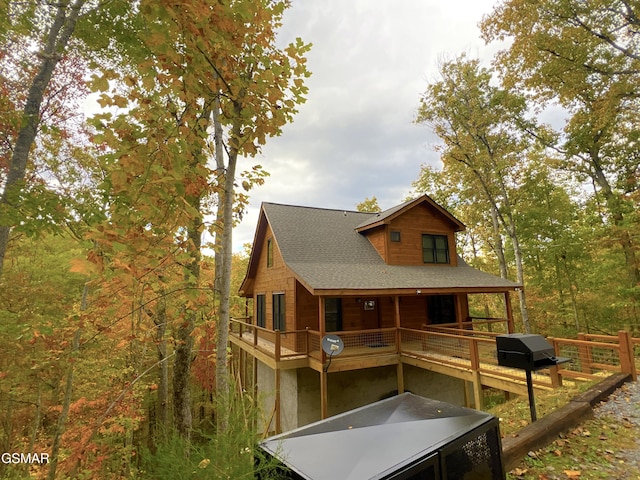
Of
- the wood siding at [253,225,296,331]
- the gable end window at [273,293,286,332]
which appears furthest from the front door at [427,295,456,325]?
the gable end window at [273,293,286,332]

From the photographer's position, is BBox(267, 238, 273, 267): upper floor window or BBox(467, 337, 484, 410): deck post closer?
BBox(467, 337, 484, 410): deck post

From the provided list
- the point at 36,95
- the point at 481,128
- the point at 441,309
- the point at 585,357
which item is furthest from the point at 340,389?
the point at 481,128

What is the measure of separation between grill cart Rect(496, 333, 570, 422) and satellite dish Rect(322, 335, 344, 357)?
4358 millimetres

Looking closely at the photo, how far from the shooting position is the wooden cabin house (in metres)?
9.95

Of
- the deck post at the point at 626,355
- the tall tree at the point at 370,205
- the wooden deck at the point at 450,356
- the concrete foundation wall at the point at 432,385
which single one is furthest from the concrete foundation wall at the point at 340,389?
the tall tree at the point at 370,205

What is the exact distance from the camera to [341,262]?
41.7 ft

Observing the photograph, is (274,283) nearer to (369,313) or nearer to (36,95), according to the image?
(369,313)

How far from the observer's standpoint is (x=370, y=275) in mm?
11523

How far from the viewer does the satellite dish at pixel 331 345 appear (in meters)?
8.65

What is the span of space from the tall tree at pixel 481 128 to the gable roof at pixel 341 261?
164 inches

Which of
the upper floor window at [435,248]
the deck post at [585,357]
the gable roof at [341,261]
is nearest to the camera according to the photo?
the deck post at [585,357]

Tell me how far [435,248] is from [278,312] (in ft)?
26.8

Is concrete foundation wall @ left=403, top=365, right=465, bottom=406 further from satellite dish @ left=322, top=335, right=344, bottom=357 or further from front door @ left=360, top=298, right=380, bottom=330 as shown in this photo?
satellite dish @ left=322, top=335, right=344, bottom=357

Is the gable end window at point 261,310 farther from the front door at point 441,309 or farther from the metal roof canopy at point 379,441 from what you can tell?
the metal roof canopy at point 379,441
